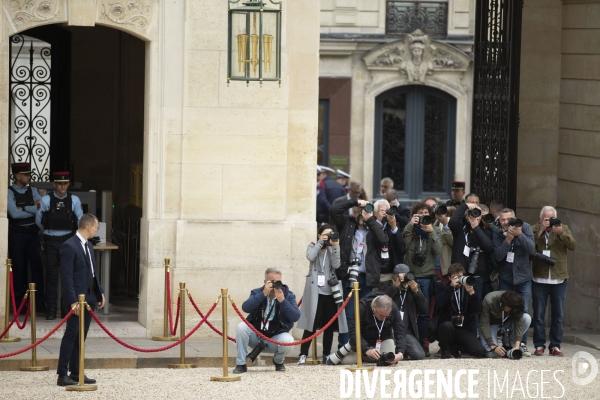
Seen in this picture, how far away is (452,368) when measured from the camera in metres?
14.5

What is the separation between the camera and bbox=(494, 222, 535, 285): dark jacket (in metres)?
16.0

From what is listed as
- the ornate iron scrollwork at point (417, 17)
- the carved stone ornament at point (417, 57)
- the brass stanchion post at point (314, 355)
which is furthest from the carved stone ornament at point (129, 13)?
the ornate iron scrollwork at point (417, 17)

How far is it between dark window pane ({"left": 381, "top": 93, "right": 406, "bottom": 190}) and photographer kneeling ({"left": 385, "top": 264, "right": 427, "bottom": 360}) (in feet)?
60.3

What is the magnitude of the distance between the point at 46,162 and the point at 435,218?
21.6 ft

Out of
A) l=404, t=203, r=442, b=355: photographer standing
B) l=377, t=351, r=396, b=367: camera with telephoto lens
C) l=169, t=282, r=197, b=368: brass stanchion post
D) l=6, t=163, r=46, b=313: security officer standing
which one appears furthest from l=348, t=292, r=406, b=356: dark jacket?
l=6, t=163, r=46, b=313: security officer standing

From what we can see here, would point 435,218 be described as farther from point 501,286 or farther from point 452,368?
point 452,368

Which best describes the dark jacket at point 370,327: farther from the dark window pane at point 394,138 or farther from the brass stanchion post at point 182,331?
the dark window pane at point 394,138

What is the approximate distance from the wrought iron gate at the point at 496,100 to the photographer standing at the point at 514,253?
128 inches

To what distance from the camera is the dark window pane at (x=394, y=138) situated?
33.6m

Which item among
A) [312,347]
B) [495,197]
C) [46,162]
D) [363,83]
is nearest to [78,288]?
[312,347]

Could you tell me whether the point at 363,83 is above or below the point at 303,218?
above

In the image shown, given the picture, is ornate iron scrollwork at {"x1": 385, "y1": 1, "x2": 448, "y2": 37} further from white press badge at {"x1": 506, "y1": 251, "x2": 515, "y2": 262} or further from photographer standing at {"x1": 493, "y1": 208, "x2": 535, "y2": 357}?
white press badge at {"x1": 506, "y1": 251, "x2": 515, "y2": 262}

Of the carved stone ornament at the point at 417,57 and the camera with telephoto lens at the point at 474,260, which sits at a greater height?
the carved stone ornament at the point at 417,57

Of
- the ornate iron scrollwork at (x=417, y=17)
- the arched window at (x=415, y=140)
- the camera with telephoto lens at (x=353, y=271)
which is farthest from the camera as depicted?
the arched window at (x=415, y=140)
